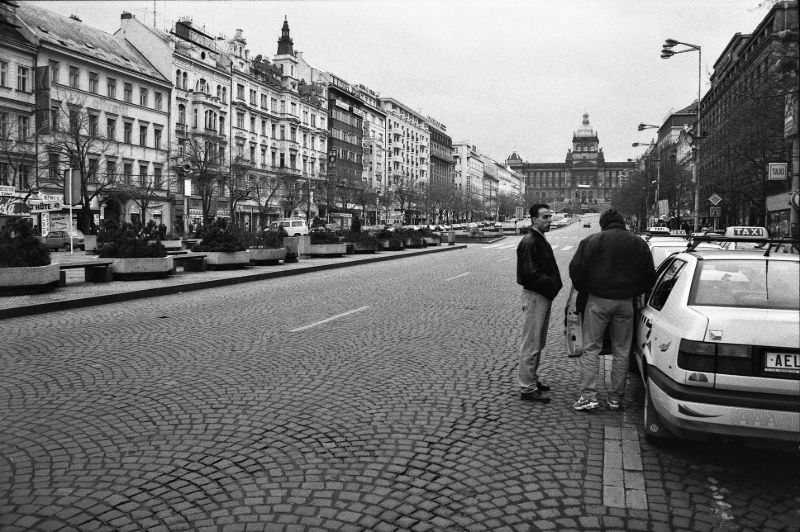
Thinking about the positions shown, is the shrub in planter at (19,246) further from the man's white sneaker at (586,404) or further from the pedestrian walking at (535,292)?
the man's white sneaker at (586,404)

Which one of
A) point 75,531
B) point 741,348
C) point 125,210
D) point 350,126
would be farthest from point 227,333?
point 350,126

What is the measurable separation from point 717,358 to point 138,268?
52.3ft

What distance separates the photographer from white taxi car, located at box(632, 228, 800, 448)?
4.17 m

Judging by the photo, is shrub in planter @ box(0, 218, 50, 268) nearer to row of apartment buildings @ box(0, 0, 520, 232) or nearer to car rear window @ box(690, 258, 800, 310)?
row of apartment buildings @ box(0, 0, 520, 232)

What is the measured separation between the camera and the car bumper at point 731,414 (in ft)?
13.5

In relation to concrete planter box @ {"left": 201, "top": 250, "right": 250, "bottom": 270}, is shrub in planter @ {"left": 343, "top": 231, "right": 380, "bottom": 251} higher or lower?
higher

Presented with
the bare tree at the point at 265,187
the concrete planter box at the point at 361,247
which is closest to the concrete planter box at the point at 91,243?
the concrete planter box at the point at 361,247

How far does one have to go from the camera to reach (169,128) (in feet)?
188

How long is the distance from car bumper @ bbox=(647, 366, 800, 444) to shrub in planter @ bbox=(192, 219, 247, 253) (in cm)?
1854

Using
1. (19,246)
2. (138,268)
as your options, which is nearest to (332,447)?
(19,246)

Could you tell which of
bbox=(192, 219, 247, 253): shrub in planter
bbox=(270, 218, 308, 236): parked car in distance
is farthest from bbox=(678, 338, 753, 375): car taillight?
bbox=(270, 218, 308, 236): parked car in distance

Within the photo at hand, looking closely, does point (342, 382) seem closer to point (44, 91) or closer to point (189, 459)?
point (189, 459)

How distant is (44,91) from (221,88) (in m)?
21.0

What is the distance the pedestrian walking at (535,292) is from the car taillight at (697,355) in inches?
66.4
